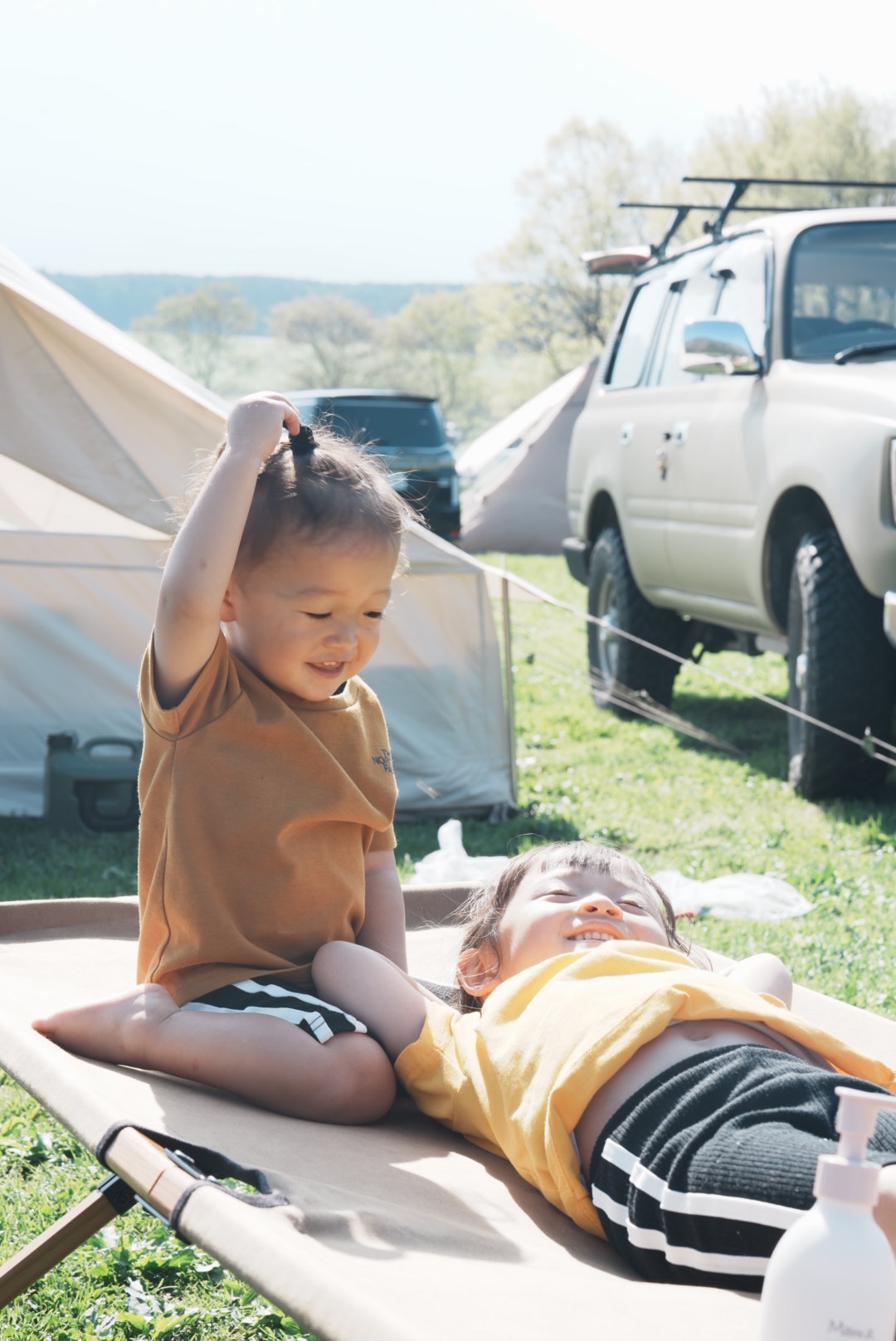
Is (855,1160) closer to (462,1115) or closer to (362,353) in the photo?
(462,1115)

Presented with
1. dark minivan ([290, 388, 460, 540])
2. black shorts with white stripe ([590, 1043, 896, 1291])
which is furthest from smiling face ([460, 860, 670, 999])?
dark minivan ([290, 388, 460, 540])

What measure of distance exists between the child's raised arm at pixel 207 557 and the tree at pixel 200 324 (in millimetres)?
90086

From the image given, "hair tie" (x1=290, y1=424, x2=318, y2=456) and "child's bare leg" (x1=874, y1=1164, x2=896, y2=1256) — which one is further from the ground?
"hair tie" (x1=290, y1=424, x2=318, y2=456)

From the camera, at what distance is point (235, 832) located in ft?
6.57

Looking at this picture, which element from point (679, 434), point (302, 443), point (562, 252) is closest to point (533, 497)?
point (679, 434)

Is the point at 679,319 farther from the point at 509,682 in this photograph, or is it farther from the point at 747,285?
the point at 509,682

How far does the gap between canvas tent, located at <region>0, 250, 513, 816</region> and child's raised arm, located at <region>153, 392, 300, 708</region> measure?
2.77m

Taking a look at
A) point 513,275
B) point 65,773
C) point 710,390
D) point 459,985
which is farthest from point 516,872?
point 513,275

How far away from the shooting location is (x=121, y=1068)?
1.93m

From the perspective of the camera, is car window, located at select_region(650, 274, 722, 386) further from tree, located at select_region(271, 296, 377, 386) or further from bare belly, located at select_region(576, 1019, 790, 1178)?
tree, located at select_region(271, 296, 377, 386)

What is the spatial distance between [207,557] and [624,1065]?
0.86 metres

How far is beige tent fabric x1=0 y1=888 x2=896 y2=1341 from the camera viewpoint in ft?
4.07

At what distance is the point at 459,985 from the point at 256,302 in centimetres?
12345

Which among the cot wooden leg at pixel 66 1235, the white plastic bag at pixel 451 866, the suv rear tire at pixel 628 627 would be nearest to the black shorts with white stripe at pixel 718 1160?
the cot wooden leg at pixel 66 1235
